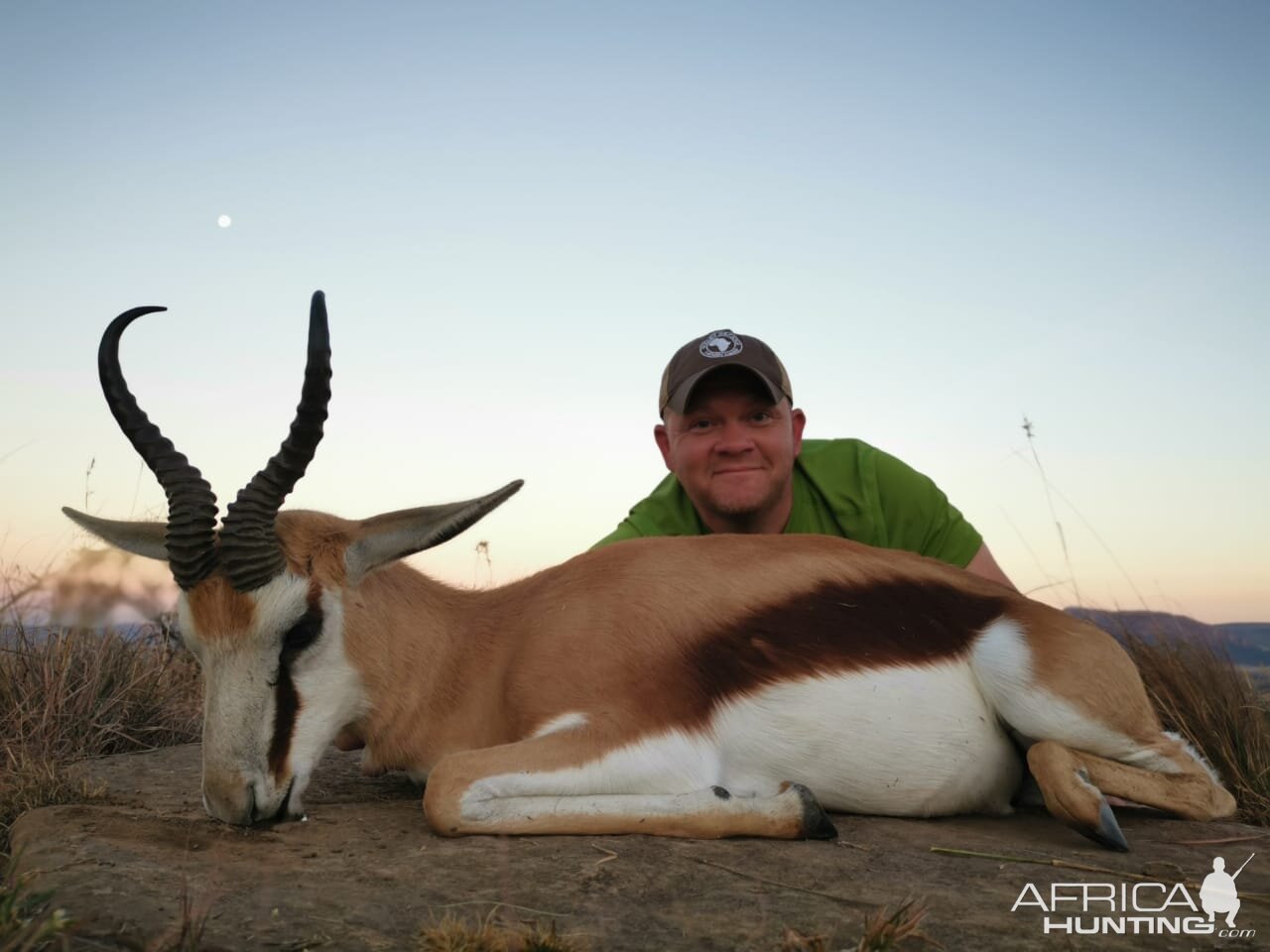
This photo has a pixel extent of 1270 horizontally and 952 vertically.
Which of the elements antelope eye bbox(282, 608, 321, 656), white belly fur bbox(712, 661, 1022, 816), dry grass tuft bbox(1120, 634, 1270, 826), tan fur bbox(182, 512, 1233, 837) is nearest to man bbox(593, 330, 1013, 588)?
dry grass tuft bbox(1120, 634, 1270, 826)

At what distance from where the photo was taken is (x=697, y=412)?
7449mm

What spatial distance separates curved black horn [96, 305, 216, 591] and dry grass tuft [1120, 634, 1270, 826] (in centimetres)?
588

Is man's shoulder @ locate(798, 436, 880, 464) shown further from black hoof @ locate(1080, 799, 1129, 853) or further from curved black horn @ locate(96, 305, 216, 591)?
curved black horn @ locate(96, 305, 216, 591)

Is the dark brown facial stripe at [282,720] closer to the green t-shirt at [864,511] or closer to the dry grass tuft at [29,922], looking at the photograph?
the dry grass tuft at [29,922]

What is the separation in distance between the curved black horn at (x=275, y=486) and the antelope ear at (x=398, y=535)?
1.29 feet

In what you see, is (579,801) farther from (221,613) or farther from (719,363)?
(719,363)

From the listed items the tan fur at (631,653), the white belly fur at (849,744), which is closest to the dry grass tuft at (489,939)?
the tan fur at (631,653)

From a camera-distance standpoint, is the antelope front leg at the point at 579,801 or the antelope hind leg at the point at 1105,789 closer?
the antelope front leg at the point at 579,801

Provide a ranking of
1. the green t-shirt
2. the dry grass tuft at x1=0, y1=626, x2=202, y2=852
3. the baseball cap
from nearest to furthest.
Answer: the dry grass tuft at x1=0, y1=626, x2=202, y2=852 → the baseball cap → the green t-shirt

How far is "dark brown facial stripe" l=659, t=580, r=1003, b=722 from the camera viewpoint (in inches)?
186

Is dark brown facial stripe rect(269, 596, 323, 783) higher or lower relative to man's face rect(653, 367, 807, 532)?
lower

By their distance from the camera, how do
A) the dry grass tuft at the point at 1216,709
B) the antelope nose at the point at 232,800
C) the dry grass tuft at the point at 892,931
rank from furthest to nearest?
the dry grass tuft at the point at 1216,709 < the antelope nose at the point at 232,800 < the dry grass tuft at the point at 892,931

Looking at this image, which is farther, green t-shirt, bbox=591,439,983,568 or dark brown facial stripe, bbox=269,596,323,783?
green t-shirt, bbox=591,439,983,568

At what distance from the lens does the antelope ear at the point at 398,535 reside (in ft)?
15.5
